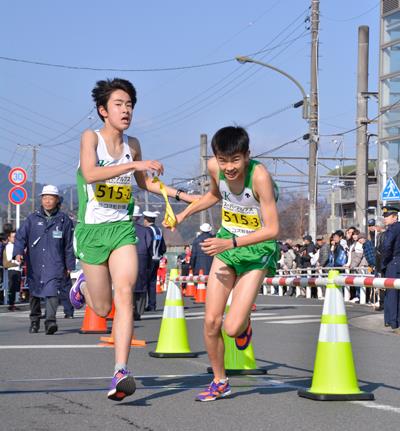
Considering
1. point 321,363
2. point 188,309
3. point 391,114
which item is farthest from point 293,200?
point 321,363

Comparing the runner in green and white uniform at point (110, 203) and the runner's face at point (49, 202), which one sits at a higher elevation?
the runner's face at point (49, 202)

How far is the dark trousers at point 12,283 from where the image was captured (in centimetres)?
2392

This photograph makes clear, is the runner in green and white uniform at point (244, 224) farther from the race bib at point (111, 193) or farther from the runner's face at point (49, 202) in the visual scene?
the runner's face at point (49, 202)

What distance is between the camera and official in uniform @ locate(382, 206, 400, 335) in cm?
1641

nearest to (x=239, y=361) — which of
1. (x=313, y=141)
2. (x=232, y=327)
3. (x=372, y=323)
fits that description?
(x=232, y=327)

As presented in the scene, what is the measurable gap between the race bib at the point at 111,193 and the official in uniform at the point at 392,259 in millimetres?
9275

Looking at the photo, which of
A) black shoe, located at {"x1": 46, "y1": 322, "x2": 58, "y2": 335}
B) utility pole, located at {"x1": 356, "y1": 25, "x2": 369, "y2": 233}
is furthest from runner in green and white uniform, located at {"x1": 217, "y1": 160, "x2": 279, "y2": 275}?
utility pole, located at {"x1": 356, "y1": 25, "x2": 369, "y2": 233}

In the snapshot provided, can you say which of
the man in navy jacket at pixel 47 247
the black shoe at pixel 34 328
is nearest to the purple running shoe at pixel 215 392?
the man in navy jacket at pixel 47 247

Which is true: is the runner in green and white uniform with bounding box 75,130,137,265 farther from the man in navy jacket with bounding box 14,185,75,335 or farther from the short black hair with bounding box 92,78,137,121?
the man in navy jacket with bounding box 14,185,75,335

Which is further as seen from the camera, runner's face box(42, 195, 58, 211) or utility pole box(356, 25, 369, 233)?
utility pole box(356, 25, 369, 233)

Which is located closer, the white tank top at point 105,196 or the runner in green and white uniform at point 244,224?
the runner in green and white uniform at point 244,224

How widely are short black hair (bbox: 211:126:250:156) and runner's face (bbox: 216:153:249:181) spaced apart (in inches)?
1.1

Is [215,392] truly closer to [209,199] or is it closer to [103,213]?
[209,199]

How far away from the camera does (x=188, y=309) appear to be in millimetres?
23078
